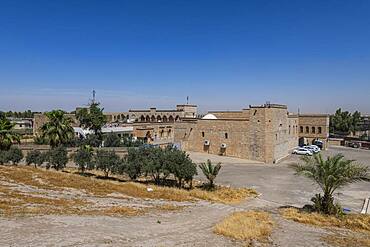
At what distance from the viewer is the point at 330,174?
17.4 meters

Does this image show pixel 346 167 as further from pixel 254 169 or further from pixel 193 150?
pixel 193 150

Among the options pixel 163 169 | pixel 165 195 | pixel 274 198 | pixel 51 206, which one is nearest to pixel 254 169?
pixel 274 198

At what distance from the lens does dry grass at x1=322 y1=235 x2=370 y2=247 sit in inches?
458

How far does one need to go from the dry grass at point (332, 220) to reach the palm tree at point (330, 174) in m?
1.05

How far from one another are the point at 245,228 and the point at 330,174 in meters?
7.07

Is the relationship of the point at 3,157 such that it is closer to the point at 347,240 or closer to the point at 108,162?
the point at 108,162

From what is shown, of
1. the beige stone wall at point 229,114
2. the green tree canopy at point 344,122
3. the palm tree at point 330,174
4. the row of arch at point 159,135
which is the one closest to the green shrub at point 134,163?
the palm tree at point 330,174

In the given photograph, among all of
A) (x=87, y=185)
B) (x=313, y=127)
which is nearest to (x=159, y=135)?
(x=313, y=127)

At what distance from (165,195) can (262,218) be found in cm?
705

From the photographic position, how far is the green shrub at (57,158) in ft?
89.9

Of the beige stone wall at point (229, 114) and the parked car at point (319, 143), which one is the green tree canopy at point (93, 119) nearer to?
the beige stone wall at point (229, 114)

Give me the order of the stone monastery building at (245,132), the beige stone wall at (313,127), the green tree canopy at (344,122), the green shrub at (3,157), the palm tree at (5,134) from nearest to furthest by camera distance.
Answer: the green shrub at (3,157)
the palm tree at (5,134)
the stone monastery building at (245,132)
the beige stone wall at (313,127)
the green tree canopy at (344,122)

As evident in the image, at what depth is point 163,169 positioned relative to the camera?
78.4 feet

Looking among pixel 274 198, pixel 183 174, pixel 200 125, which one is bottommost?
pixel 274 198
